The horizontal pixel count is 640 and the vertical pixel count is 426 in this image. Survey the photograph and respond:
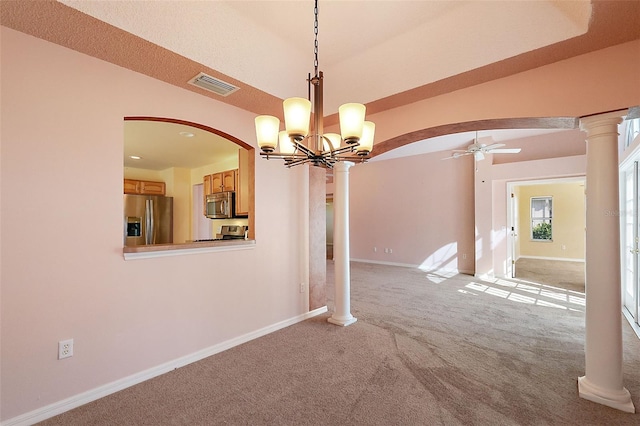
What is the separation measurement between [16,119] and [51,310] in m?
1.24

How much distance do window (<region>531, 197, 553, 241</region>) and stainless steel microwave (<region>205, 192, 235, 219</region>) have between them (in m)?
9.19

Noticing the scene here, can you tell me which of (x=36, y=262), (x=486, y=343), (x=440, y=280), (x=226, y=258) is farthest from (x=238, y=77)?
(x=440, y=280)

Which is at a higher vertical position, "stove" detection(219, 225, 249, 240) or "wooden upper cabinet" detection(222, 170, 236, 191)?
"wooden upper cabinet" detection(222, 170, 236, 191)

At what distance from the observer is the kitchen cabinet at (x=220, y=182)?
5161 millimetres

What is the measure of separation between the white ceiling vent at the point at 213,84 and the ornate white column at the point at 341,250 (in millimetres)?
1522

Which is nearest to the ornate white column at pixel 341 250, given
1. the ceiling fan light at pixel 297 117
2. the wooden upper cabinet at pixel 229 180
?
the ceiling fan light at pixel 297 117

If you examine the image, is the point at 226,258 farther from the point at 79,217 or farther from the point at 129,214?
the point at 129,214

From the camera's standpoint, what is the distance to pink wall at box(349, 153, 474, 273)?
680 centimetres

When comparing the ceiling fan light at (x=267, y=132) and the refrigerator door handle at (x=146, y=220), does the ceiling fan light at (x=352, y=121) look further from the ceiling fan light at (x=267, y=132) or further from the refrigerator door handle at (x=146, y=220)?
the refrigerator door handle at (x=146, y=220)

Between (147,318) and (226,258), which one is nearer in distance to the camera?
(147,318)

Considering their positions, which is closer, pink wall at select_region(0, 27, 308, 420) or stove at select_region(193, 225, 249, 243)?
pink wall at select_region(0, 27, 308, 420)

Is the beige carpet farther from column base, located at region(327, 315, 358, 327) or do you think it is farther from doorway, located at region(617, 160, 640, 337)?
doorway, located at region(617, 160, 640, 337)

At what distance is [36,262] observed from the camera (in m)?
1.87

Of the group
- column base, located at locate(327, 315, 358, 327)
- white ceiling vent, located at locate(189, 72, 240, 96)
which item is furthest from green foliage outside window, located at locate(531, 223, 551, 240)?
white ceiling vent, located at locate(189, 72, 240, 96)
